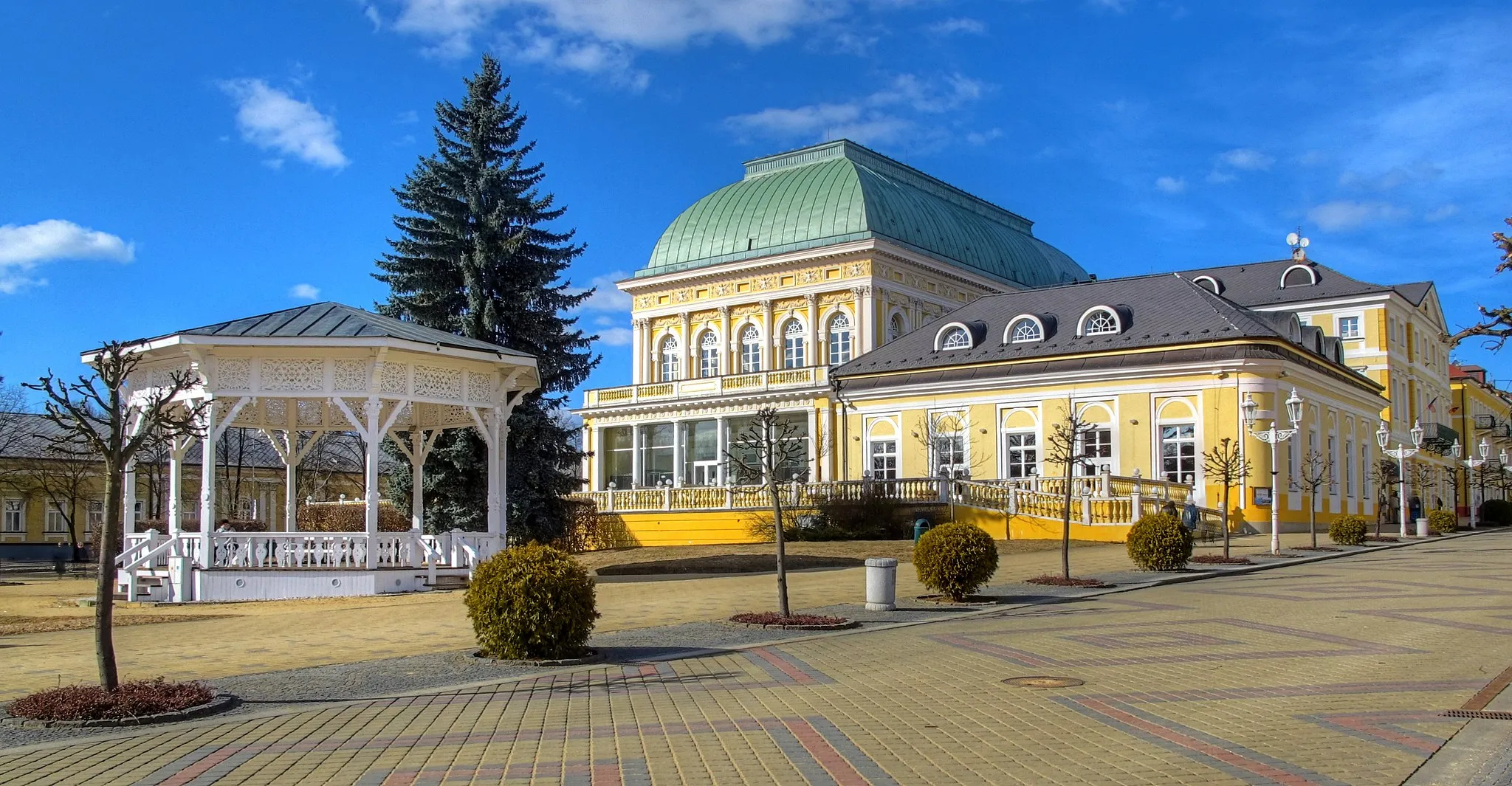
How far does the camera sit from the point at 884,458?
51.0m

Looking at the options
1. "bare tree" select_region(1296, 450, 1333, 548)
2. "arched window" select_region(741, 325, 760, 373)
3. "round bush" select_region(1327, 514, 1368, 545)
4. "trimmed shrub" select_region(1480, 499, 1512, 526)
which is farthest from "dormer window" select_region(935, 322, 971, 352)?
"trimmed shrub" select_region(1480, 499, 1512, 526)

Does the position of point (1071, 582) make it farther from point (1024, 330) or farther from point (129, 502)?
point (1024, 330)

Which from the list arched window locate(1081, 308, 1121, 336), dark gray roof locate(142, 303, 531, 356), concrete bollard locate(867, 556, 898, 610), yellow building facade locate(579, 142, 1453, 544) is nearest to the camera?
concrete bollard locate(867, 556, 898, 610)

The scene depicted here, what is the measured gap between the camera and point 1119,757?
26.7 ft

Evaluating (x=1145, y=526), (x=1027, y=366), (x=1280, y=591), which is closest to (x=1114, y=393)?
(x=1027, y=366)

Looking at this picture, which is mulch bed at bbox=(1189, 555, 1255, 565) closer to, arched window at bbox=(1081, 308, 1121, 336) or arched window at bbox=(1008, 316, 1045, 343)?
arched window at bbox=(1081, 308, 1121, 336)

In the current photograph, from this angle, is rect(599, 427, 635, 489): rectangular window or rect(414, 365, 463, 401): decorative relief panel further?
rect(599, 427, 635, 489): rectangular window

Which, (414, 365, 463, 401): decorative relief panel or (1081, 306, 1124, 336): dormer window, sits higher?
(1081, 306, 1124, 336): dormer window

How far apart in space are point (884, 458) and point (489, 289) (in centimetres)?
2345

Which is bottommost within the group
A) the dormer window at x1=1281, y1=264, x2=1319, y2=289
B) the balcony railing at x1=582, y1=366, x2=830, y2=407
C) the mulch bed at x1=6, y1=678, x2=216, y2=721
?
the mulch bed at x1=6, y1=678, x2=216, y2=721

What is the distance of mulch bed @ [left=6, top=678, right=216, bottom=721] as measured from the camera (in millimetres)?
9594

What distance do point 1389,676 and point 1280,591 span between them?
370 inches

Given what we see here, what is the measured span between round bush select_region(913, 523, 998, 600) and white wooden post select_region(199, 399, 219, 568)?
39.2 ft

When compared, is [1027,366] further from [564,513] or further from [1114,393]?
[564,513]
